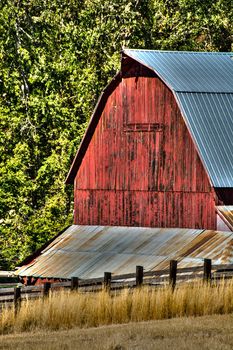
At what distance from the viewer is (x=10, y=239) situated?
173ft

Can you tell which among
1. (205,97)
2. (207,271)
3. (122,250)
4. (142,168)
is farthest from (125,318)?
(142,168)

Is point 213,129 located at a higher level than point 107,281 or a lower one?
higher

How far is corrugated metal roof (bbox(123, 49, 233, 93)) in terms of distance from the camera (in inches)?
1577

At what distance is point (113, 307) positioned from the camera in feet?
80.6

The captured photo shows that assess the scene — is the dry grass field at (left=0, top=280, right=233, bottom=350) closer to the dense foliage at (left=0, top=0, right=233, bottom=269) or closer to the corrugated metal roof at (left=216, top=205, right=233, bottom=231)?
the corrugated metal roof at (left=216, top=205, right=233, bottom=231)

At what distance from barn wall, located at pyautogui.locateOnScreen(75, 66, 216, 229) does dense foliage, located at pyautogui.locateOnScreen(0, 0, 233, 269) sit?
8.18 metres

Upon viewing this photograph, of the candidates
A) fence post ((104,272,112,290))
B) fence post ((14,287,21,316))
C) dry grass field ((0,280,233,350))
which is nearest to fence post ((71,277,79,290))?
dry grass field ((0,280,233,350))

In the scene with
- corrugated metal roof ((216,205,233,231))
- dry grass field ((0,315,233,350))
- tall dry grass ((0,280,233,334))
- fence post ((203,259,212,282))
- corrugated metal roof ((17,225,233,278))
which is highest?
corrugated metal roof ((216,205,233,231))

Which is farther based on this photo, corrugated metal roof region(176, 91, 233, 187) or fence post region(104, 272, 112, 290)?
corrugated metal roof region(176, 91, 233, 187)

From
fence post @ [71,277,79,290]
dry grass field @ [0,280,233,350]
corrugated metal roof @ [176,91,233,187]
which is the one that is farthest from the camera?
corrugated metal roof @ [176,91,233,187]

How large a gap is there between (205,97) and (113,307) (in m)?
16.5

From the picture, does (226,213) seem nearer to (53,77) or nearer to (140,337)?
(140,337)

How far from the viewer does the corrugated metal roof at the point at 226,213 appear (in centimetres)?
3717

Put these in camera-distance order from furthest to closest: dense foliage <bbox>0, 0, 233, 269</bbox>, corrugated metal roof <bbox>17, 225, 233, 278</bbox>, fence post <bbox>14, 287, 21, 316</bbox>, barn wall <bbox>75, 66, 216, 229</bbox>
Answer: dense foliage <bbox>0, 0, 233, 269</bbox>
barn wall <bbox>75, 66, 216, 229</bbox>
corrugated metal roof <bbox>17, 225, 233, 278</bbox>
fence post <bbox>14, 287, 21, 316</bbox>
